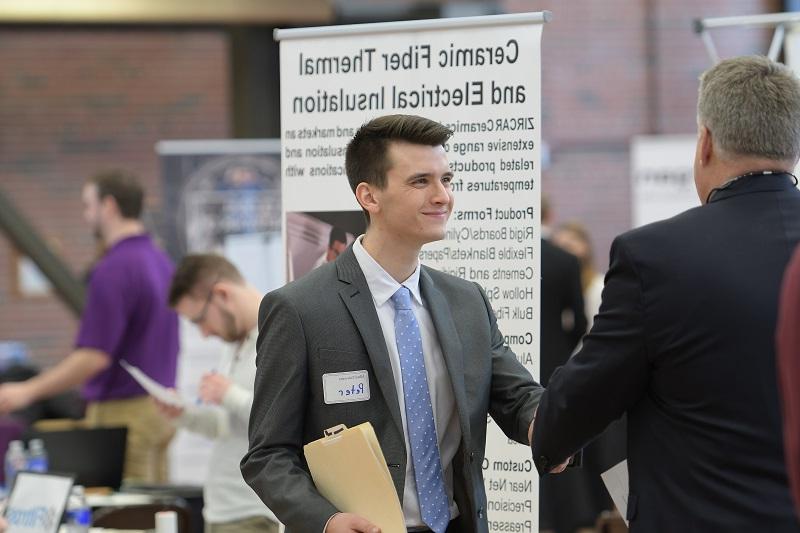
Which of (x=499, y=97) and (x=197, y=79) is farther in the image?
(x=197, y=79)

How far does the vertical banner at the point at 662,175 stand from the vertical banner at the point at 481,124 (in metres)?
4.80

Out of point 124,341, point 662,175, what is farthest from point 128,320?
point 662,175

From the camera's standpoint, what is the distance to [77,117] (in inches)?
421

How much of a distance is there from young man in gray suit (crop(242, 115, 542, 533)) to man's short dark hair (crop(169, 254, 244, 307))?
1563mm

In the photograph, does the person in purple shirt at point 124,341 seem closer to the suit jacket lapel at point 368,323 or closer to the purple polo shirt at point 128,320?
the purple polo shirt at point 128,320

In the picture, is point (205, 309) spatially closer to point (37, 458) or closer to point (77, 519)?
point (77, 519)

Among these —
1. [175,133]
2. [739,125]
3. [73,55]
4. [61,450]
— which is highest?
[73,55]

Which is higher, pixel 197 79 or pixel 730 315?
pixel 197 79

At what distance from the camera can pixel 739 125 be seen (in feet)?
7.03

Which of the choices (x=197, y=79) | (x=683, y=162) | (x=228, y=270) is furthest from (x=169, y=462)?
(x=197, y=79)

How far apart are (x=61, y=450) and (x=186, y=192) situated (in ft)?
10.5

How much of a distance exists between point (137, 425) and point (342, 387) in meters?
3.72

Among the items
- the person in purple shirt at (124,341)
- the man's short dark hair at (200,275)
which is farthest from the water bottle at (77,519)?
the person in purple shirt at (124,341)

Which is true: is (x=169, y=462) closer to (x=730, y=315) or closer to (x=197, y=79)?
(x=197, y=79)
